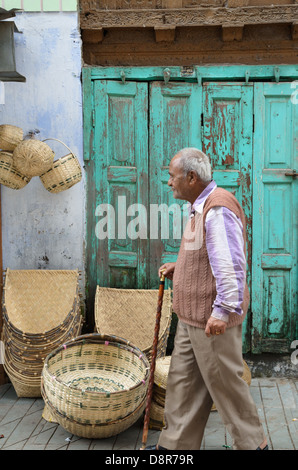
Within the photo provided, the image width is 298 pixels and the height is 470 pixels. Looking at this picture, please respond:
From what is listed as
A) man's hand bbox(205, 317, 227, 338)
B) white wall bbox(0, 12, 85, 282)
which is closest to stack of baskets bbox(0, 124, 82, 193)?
white wall bbox(0, 12, 85, 282)

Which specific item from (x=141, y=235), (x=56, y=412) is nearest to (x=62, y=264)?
(x=141, y=235)

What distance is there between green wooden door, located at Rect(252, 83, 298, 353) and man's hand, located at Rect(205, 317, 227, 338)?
1.95 meters

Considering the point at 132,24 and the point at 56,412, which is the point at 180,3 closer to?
the point at 132,24

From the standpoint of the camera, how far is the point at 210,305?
335 centimetres

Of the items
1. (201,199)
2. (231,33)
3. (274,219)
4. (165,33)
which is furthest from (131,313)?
(231,33)

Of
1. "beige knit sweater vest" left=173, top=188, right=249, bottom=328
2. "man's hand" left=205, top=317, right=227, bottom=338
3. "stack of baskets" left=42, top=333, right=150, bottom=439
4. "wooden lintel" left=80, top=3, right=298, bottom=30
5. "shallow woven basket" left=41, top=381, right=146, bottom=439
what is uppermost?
"wooden lintel" left=80, top=3, right=298, bottom=30

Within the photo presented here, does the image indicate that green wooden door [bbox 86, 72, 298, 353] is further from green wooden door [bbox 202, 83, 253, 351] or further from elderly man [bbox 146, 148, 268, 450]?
elderly man [bbox 146, 148, 268, 450]

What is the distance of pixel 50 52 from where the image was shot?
16.5 feet

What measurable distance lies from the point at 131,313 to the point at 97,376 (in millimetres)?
730

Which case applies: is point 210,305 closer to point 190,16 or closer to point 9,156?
point 9,156

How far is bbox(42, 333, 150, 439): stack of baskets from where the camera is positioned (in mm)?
3871

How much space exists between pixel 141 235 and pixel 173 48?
5.33ft

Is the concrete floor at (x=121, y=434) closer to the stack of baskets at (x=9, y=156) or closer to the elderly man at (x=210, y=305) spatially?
the elderly man at (x=210, y=305)
